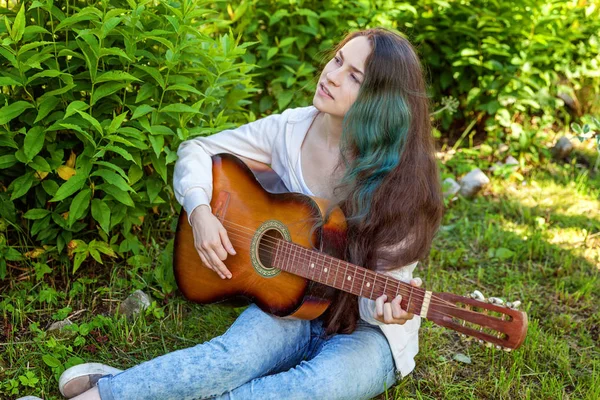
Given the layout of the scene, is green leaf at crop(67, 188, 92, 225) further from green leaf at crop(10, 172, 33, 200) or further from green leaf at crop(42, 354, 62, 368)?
green leaf at crop(42, 354, 62, 368)

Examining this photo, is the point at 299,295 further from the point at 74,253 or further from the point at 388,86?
the point at 74,253

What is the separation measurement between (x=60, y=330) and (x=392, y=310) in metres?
1.42

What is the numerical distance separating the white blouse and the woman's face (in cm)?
23

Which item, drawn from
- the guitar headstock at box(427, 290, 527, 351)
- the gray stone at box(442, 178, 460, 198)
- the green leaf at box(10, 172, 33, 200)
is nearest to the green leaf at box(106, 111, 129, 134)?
the green leaf at box(10, 172, 33, 200)

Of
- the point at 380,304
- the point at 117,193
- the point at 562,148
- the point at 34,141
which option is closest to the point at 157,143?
the point at 117,193

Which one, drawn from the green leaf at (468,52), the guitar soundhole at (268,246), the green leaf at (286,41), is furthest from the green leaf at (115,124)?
the green leaf at (468,52)

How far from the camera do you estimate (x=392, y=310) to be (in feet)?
7.48

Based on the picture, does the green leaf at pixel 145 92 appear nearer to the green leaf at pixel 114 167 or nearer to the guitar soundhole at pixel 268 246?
the green leaf at pixel 114 167

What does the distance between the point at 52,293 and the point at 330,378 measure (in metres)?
1.33

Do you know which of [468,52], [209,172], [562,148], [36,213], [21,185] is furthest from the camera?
[562,148]

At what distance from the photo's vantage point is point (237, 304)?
8.69ft

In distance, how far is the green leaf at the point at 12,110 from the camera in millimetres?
2578

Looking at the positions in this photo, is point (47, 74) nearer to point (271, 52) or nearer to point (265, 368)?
point (265, 368)

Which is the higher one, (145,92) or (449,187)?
(145,92)
